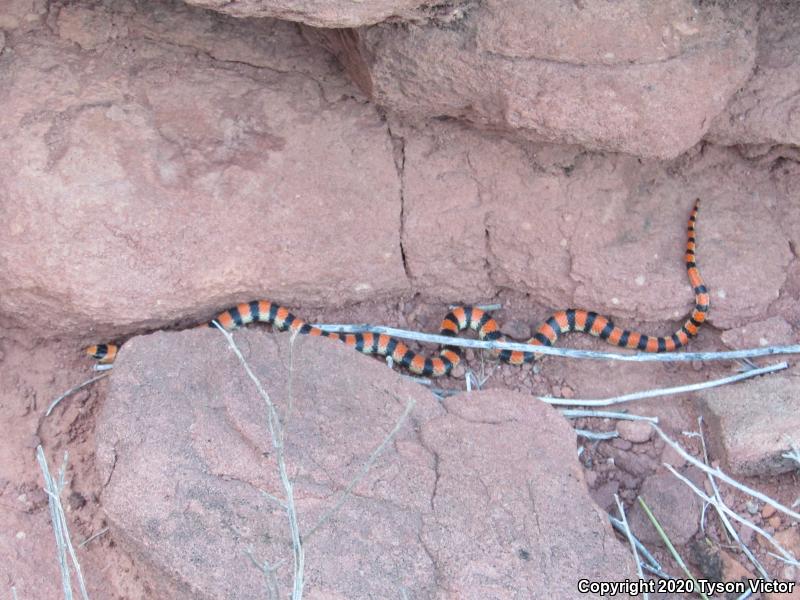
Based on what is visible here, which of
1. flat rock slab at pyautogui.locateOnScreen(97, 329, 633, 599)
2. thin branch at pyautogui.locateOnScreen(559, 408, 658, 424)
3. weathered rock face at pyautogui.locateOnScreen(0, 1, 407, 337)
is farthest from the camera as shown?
thin branch at pyautogui.locateOnScreen(559, 408, 658, 424)

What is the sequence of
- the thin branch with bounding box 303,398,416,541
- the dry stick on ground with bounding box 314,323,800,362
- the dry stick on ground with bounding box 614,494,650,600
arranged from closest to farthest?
1. the thin branch with bounding box 303,398,416,541
2. the dry stick on ground with bounding box 614,494,650,600
3. the dry stick on ground with bounding box 314,323,800,362

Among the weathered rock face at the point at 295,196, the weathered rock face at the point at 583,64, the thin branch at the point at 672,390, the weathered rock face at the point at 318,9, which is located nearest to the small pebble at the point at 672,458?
the thin branch at the point at 672,390

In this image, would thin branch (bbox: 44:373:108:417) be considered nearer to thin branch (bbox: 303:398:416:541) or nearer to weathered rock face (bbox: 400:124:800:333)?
thin branch (bbox: 303:398:416:541)

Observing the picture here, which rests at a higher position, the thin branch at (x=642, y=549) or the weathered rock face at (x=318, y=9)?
the weathered rock face at (x=318, y=9)

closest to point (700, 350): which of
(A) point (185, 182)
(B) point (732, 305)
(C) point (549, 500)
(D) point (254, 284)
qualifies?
(B) point (732, 305)

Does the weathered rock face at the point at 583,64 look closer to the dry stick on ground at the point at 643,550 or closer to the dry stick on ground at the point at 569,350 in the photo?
the dry stick on ground at the point at 569,350

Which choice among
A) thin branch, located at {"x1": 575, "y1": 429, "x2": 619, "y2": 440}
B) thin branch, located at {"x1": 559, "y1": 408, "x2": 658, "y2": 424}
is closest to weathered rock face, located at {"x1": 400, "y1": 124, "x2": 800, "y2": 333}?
thin branch, located at {"x1": 559, "y1": 408, "x2": 658, "y2": 424}
